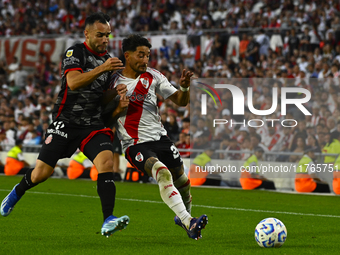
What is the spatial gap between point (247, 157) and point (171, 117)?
263cm

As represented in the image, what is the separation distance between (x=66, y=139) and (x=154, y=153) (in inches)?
38.6

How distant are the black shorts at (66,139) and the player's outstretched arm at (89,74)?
552mm

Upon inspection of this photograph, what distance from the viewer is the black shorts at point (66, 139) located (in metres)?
6.04

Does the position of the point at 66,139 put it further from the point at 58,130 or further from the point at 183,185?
the point at 183,185

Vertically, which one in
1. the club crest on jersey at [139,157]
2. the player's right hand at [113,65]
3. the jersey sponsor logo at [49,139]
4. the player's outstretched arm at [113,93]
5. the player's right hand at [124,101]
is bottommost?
the club crest on jersey at [139,157]

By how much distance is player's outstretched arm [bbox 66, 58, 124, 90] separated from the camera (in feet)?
17.9

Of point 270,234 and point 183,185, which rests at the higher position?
point 183,185

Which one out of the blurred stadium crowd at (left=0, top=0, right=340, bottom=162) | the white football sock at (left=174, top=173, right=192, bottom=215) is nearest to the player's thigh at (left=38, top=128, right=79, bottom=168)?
the white football sock at (left=174, top=173, right=192, bottom=215)

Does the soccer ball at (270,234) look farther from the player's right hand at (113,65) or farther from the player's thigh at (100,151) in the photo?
the player's right hand at (113,65)

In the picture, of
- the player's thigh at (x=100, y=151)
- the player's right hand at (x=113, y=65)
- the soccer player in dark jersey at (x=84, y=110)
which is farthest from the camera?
the soccer player in dark jersey at (x=84, y=110)

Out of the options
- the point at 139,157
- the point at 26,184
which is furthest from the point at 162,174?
the point at 26,184

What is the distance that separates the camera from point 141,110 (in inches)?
253

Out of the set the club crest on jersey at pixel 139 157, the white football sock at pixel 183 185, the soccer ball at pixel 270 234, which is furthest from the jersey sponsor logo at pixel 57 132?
the soccer ball at pixel 270 234

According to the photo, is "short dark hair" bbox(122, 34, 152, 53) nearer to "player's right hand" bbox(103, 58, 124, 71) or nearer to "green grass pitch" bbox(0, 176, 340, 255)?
"player's right hand" bbox(103, 58, 124, 71)
